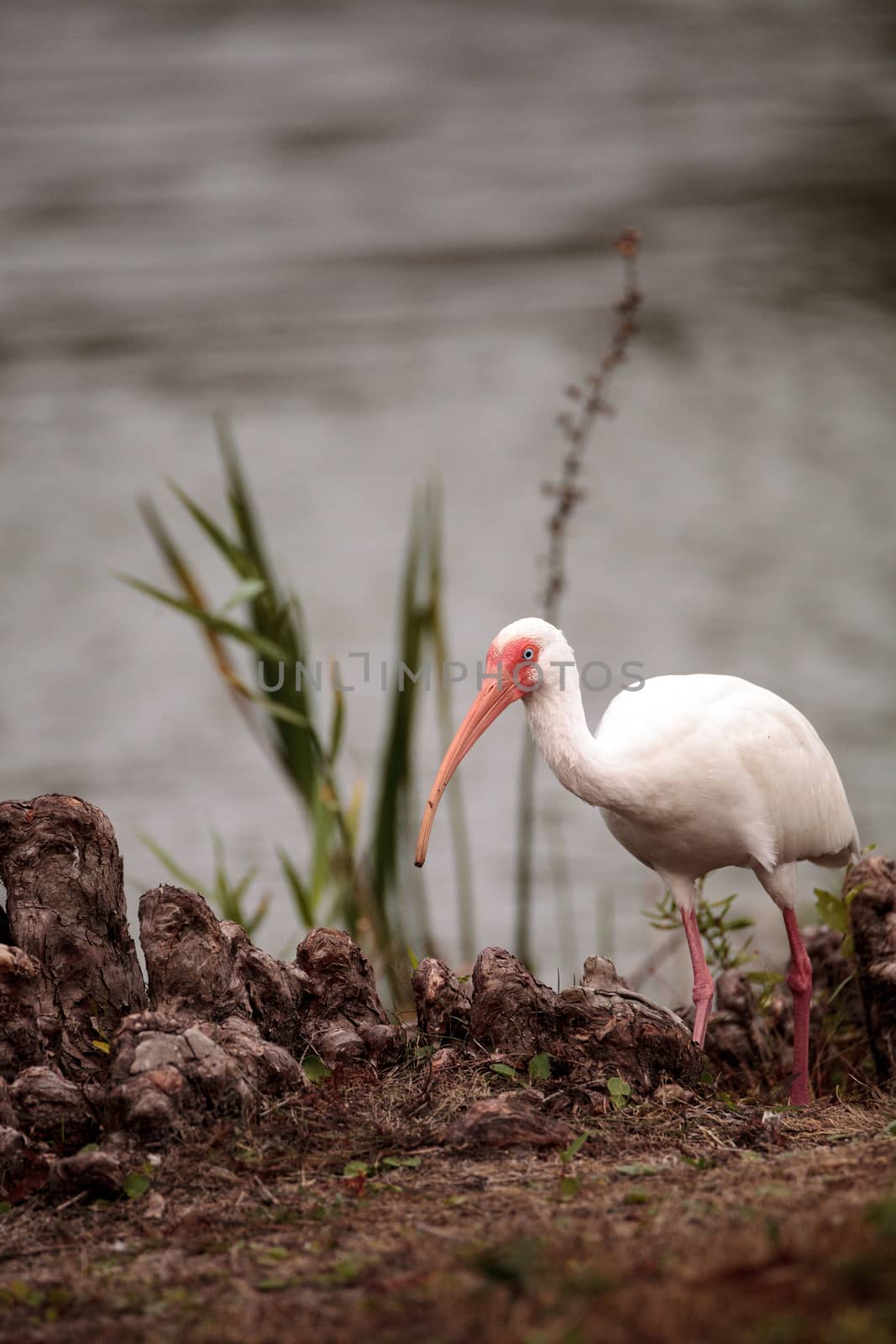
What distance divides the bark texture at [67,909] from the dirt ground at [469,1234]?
669 millimetres

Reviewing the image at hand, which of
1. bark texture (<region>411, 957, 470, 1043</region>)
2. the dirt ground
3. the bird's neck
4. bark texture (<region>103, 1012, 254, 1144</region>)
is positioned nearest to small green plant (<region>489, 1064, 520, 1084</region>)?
the dirt ground

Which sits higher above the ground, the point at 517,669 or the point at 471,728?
the point at 517,669

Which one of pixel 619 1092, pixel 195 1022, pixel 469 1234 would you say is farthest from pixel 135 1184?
pixel 619 1092

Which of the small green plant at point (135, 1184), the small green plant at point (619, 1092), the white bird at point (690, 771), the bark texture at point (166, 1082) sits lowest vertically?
the small green plant at point (135, 1184)

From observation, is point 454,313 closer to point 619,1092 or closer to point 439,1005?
point 439,1005

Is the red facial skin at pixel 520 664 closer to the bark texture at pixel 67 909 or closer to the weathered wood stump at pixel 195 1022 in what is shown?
the weathered wood stump at pixel 195 1022

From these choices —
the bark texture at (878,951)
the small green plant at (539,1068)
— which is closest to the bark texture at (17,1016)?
the small green plant at (539,1068)

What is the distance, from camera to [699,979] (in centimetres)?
532

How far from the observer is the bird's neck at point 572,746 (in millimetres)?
4727

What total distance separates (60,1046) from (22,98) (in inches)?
783

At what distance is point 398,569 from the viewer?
54.6 feet

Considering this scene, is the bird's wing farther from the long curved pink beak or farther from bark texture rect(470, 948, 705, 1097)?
bark texture rect(470, 948, 705, 1097)

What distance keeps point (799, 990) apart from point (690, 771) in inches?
45.3

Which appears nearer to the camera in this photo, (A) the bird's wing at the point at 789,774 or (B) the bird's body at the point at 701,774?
(B) the bird's body at the point at 701,774
